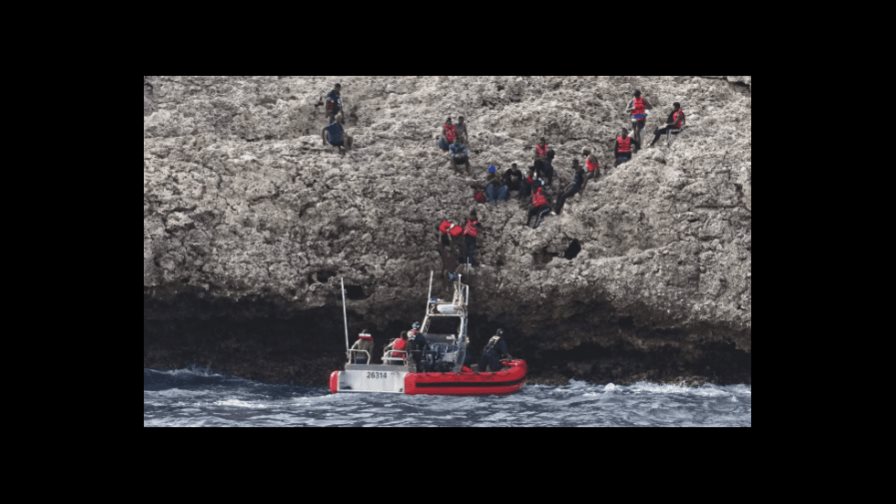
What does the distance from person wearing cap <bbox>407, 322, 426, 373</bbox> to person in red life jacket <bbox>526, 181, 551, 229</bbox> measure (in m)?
4.69

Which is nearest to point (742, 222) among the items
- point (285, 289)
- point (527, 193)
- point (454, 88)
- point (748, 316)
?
point (748, 316)

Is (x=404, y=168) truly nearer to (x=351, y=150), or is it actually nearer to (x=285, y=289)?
(x=351, y=150)

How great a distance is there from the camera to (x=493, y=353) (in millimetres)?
30141

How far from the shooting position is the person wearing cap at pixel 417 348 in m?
29.8

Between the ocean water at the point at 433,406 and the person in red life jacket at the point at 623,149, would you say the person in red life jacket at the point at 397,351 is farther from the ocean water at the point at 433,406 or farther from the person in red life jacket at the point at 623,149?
the person in red life jacket at the point at 623,149

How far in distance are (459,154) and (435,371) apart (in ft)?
21.2

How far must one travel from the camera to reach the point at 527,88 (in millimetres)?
35375

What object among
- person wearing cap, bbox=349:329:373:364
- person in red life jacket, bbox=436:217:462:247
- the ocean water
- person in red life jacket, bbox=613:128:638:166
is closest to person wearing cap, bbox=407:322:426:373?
the ocean water

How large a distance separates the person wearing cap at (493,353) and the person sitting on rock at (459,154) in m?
5.27

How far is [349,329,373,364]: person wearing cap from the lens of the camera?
29.9m

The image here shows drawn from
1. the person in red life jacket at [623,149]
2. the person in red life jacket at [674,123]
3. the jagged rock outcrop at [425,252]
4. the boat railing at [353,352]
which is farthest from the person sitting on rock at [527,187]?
the boat railing at [353,352]

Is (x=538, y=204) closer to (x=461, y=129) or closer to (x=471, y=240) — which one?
(x=471, y=240)

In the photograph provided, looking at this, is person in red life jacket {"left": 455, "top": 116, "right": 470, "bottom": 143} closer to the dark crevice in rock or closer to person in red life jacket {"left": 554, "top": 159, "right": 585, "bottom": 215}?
person in red life jacket {"left": 554, "top": 159, "right": 585, "bottom": 215}

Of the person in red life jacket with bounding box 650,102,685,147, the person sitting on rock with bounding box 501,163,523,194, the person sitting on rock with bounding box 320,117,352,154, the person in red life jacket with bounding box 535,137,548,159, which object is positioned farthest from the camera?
the person in red life jacket with bounding box 650,102,685,147
